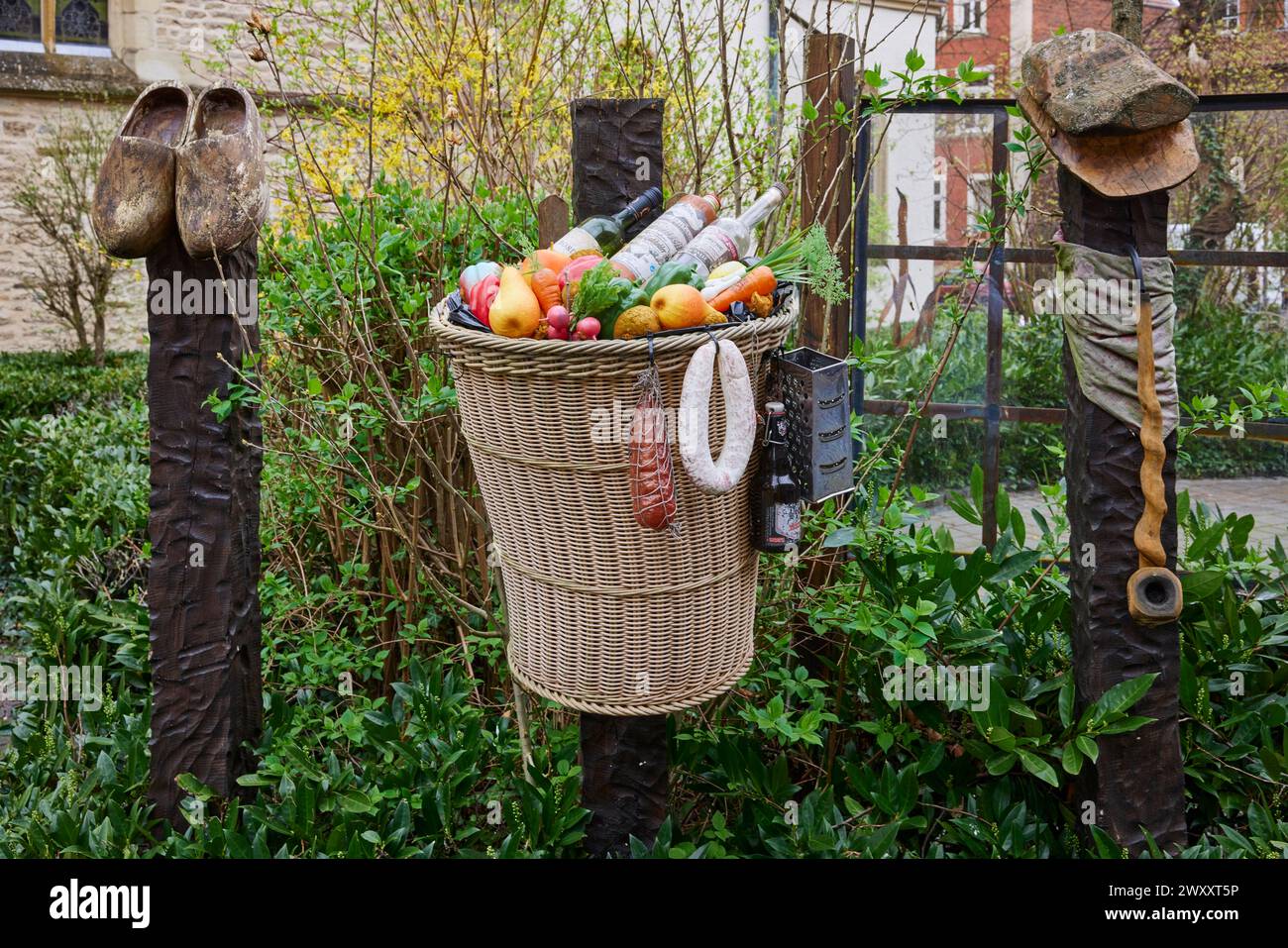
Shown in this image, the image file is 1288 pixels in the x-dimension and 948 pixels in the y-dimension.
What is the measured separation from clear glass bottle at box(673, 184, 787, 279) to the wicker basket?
16 centimetres

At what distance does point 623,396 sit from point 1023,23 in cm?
1640

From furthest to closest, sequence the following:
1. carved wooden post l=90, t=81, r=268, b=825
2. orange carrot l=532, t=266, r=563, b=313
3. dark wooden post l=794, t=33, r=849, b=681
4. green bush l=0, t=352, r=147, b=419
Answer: green bush l=0, t=352, r=147, b=419
dark wooden post l=794, t=33, r=849, b=681
carved wooden post l=90, t=81, r=268, b=825
orange carrot l=532, t=266, r=563, b=313

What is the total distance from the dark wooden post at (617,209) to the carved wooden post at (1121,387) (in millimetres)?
776

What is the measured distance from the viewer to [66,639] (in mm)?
3750

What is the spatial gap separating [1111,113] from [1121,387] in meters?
0.52

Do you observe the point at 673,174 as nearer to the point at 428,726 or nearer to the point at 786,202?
the point at 786,202

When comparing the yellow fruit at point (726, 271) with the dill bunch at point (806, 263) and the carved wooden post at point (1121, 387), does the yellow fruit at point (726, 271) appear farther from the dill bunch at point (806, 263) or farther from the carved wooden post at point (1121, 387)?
the carved wooden post at point (1121, 387)

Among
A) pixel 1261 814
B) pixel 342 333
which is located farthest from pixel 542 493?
pixel 1261 814

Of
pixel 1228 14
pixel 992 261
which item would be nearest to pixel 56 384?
pixel 992 261

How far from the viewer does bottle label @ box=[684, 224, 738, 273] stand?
230cm

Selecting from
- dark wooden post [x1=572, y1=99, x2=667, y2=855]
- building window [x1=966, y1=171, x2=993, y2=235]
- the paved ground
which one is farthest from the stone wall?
dark wooden post [x1=572, y1=99, x2=667, y2=855]

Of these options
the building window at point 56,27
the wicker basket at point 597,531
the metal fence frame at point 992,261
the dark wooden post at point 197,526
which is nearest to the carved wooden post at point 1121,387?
the wicker basket at point 597,531

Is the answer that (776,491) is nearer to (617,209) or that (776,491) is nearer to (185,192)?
(617,209)

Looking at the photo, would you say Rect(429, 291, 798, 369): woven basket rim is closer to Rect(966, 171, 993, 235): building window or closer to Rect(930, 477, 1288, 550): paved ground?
Rect(966, 171, 993, 235): building window
